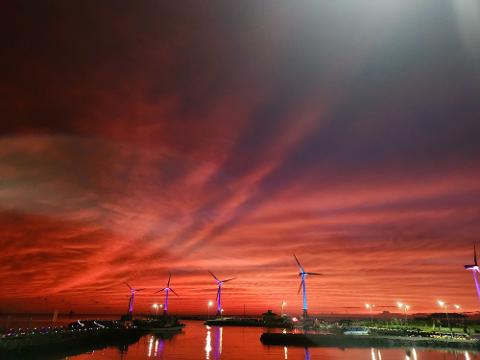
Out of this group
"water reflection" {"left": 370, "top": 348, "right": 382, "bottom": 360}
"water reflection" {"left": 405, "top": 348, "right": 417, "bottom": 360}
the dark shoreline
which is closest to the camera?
"water reflection" {"left": 405, "top": 348, "right": 417, "bottom": 360}

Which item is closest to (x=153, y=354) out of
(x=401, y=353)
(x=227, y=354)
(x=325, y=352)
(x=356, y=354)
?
(x=227, y=354)

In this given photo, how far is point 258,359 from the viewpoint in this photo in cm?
7212

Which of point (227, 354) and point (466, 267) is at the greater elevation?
point (466, 267)

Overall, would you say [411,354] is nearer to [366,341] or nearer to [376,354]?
[376,354]

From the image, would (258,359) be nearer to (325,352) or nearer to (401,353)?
(325,352)

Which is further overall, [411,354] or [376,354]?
[376,354]

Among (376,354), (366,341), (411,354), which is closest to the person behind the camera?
(411,354)

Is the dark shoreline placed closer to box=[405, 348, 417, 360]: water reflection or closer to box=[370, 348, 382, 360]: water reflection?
box=[405, 348, 417, 360]: water reflection

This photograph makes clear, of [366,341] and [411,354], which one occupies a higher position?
[366,341]

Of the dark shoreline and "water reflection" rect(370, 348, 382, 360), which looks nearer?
"water reflection" rect(370, 348, 382, 360)

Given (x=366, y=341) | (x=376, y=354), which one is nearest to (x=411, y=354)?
(x=376, y=354)

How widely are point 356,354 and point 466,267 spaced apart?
62.6m

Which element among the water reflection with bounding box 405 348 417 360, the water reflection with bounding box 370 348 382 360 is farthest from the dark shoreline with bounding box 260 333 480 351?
the water reflection with bounding box 370 348 382 360

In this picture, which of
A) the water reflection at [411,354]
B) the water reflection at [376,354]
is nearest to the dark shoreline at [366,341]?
the water reflection at [411,354]
